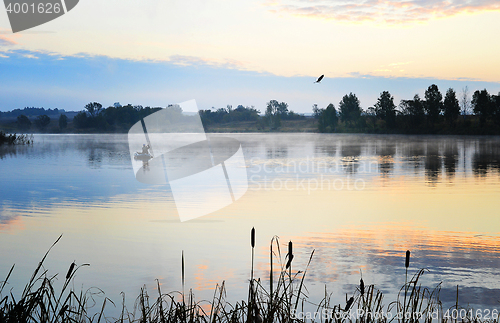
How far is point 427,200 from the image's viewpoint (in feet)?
36.0

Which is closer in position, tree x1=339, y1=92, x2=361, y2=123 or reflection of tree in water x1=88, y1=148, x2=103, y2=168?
reflection of tree in water x1=88, y1=148, x2=103, y2=168

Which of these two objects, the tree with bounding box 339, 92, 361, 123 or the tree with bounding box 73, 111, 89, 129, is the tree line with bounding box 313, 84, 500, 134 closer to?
the tree with bounding box 339, 92, 361, 123

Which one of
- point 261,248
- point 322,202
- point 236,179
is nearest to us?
point 261,248

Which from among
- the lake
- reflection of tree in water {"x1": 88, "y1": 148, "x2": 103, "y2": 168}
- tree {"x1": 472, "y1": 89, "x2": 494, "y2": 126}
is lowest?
the lake

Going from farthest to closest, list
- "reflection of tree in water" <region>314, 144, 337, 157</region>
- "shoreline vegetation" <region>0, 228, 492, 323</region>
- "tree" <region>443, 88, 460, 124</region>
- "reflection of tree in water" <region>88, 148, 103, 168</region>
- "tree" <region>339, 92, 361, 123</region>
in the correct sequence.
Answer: "tree" <region>339, 92, 361, 123</region> → "tree" <region>443, 88, 460, 124</region> → "reflection of tree in water" <region>314, 144, 337, 157</region> → "reflection of tree in water" <region>88, 148, 103, 168</region> → "shoreline vegetation" <region>0, 228, 492, 323</region>

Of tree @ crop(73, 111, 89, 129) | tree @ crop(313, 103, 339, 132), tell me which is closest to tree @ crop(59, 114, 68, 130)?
tree @ crop(73, 111, 89, 129)

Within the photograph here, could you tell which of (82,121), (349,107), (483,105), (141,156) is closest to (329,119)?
(349,107)

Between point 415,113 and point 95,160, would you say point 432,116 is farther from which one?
point 95,160

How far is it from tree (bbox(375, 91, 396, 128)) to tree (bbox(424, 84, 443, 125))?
9322 millimetres

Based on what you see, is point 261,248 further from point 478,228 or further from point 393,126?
point 393,126

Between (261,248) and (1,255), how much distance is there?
3565mm

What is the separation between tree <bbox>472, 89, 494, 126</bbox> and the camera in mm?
91500

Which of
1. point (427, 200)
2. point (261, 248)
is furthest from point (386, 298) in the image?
point (427, 200)

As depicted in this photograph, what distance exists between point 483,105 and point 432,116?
11.2 metres
